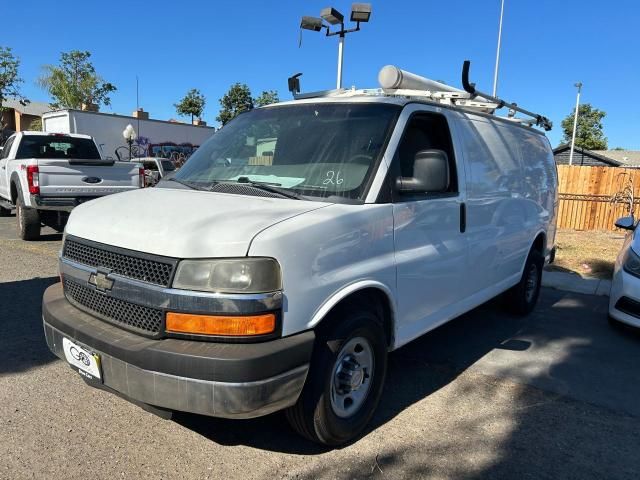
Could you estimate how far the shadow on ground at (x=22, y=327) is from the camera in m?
4.02

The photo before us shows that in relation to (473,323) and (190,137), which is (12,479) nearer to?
(473,323)

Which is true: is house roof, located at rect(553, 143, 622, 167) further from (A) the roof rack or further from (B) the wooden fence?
(A) the roof rack

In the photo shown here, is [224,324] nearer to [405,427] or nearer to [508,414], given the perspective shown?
[405,427]

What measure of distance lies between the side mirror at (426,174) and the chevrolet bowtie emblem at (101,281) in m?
1.80

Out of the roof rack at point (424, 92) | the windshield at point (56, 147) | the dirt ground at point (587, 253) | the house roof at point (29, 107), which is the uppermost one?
the house roof at point (29, 107)

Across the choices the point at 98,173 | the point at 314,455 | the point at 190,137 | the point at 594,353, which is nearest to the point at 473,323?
the point at 594,353

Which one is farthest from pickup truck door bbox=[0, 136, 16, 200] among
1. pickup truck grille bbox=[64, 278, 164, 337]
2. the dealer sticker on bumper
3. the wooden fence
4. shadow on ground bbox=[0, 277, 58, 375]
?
the wooden fence

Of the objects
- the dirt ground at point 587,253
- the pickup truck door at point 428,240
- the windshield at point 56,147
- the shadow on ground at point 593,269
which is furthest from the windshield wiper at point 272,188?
the windshield at point 56,147

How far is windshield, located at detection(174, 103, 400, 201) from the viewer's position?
10.3ft

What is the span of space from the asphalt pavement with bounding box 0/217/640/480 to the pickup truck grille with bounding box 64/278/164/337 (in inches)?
31.8

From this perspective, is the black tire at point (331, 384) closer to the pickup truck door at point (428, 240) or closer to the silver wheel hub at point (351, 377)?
the silver wheel hub at point (351, 377)

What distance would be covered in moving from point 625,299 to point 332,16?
5.86 meters

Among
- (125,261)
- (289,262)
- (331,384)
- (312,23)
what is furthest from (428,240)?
(312,23)

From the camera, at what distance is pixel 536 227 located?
5.64 meters
